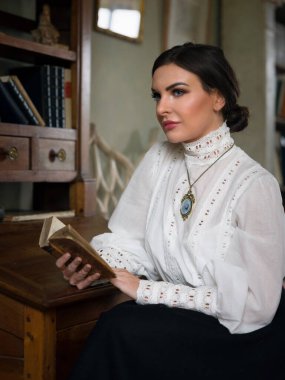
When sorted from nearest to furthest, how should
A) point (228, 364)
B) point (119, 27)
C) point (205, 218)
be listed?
point (228, 364) < point (205, 218) < point (119, 27)

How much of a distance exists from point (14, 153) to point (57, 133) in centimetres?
22

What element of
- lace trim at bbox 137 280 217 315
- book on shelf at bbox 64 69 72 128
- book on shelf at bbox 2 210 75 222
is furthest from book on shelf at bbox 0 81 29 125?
lace trim at bbox 137 280 217 315

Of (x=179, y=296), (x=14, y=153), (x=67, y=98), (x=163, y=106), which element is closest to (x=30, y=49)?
(x=67, y=98)

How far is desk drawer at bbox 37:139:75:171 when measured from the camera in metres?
2.07

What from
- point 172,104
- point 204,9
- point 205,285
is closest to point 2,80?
point 172,104

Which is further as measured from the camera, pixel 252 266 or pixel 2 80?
pixel 2 80

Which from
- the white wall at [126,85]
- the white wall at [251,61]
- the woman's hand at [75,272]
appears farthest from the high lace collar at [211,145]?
the white wall at [251,61]

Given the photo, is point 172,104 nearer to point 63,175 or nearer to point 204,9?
point 63,175

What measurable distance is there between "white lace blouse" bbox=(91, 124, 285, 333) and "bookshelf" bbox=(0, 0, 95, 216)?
525 mm

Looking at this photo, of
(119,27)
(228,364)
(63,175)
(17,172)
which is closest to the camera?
(228,364)

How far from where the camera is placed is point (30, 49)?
2.02 metres

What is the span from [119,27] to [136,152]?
0.69 metres

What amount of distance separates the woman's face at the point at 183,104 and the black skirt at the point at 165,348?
49 cm

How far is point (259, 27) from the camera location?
335 centimetres
